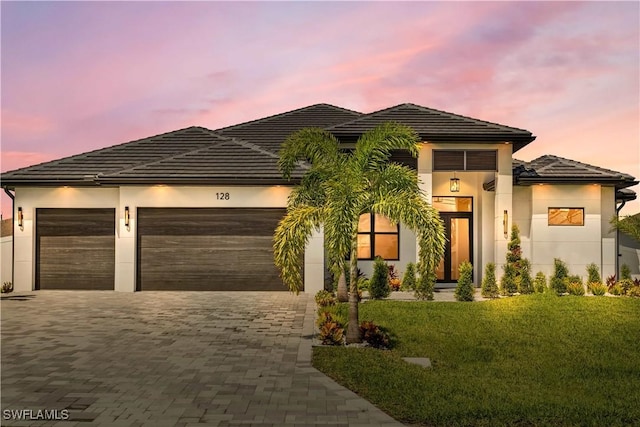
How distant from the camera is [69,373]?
7.43m

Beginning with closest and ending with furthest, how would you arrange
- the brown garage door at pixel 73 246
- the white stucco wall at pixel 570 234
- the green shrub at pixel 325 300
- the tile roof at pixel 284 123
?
the green shrub at pixel 325 300 → the brown garage door at pixel 73 246 → the white stucco wall at pixel 570 234 → the tile roof at pixel 284 123

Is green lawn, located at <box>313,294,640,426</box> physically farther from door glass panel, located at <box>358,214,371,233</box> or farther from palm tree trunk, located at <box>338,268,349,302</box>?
door glass panel, located at <box>358,214,371,233</box>

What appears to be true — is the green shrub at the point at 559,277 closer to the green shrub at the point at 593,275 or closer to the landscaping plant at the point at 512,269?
the green shrub at the point at 593,275

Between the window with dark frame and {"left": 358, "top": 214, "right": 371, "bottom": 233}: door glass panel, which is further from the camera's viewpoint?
{"left": 358, "top": 214, "right": 371, "bottom": 233}: door glass panel

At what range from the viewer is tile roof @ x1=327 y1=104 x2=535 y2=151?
16.7 metres

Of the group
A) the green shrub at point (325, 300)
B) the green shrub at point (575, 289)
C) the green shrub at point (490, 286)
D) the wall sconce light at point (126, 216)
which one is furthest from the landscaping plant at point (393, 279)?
the wall sconce light at point (126, 216)

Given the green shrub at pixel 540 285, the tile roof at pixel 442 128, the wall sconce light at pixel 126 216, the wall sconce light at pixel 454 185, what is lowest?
the green shrub at pixel 540 285

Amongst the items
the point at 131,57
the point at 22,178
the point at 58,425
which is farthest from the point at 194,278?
the point at 58,425

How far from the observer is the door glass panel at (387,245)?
60.0ft

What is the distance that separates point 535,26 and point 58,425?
54.6 ft

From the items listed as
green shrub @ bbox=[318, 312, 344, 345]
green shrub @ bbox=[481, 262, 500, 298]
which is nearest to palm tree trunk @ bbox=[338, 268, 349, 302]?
green shrub @ bbox=[481, 262, 500, 298]

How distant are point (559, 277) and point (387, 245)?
5831 millimetres

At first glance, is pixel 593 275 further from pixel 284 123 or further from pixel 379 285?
pixel 284 123

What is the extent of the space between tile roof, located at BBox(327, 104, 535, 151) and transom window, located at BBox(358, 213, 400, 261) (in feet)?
10.9
